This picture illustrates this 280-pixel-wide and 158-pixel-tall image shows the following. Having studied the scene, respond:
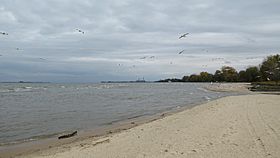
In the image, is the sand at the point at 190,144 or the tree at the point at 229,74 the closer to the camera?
the sand at the point at 190,144

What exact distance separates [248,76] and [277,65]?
5191cm

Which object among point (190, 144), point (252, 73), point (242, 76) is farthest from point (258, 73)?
point (190, 144)

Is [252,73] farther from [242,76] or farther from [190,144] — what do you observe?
[190,144]

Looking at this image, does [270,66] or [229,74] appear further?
[229,74]

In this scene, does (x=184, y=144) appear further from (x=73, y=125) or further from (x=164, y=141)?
(x=73, y=125)

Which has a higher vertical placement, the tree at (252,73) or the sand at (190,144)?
the tree at (252,73)

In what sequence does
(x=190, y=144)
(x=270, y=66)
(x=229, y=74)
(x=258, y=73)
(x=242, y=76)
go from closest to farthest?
(x=190, y=144) → (x=270, y=66) → (x=258, y=73) → (x=242, y=76) → (x=229, y=74)

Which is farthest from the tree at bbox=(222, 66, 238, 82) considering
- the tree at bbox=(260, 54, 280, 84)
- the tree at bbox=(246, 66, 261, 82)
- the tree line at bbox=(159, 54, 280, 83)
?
the tree at bbox=(260, 54, 280, 84)

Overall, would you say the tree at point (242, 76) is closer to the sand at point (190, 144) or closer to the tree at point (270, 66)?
the tree at point (270, 66)

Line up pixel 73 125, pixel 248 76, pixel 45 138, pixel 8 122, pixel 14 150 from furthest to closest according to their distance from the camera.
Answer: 1. pixel 248 76
2. pixel 8 122
3. pixel 73 125
4. pixel 45 138
5. pixel 14 150

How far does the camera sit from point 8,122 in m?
21.2

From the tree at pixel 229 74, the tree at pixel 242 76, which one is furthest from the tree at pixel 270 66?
the tree at pixel 229 74

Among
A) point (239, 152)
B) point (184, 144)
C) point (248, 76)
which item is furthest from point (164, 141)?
point (248, 76)

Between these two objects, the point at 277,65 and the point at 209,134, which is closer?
the point at 209,134
